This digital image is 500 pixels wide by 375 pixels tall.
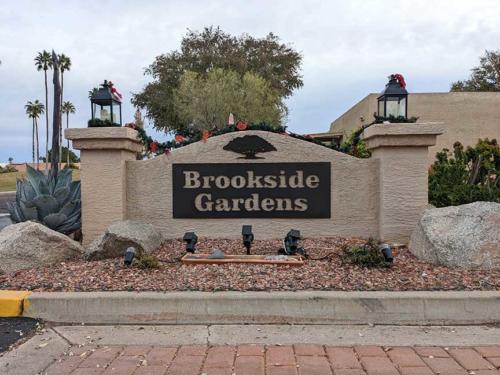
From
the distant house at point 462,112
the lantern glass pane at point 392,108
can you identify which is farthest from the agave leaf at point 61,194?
the distant house at point 462,112

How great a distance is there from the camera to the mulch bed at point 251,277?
16.4 feet

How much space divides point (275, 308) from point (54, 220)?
4.25m

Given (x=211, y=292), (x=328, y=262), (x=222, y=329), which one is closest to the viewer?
(x=222, y=329)

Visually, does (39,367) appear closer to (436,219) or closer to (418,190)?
(436,219)

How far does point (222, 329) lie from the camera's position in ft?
14.9

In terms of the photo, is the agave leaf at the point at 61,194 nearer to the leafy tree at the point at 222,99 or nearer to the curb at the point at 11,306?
the curb at the point at 11,306

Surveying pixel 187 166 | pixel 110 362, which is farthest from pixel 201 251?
pixel 110 362

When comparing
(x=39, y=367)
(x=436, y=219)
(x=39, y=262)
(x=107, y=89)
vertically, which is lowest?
(x=39, y=367)

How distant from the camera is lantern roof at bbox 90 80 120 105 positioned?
751 centimetres

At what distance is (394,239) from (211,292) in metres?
3.32

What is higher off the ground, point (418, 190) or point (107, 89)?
point (107, 89)

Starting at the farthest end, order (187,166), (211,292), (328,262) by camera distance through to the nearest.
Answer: (187,166) < (328,262) < (211,292)

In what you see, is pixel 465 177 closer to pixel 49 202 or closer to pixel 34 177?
pixel 49 202

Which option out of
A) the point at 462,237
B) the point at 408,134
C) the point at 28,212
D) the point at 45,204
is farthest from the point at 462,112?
the point at 28,212
